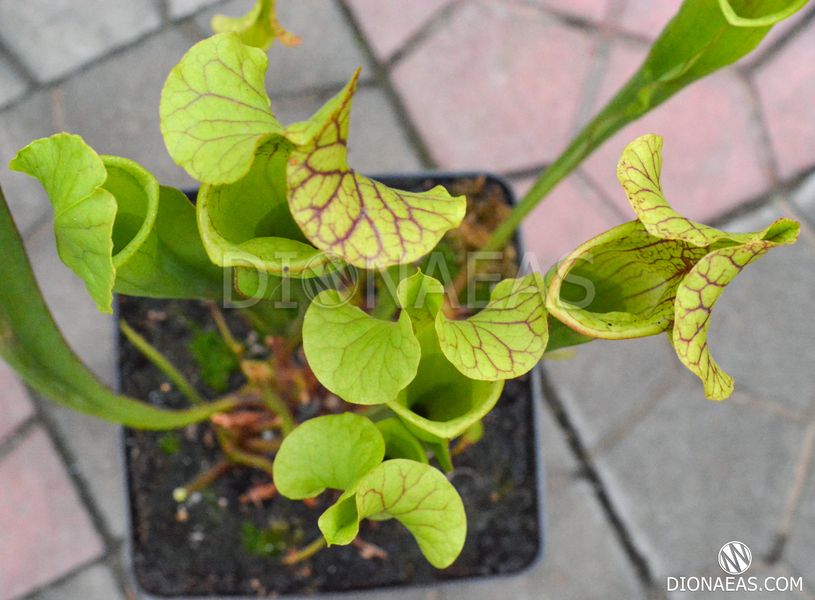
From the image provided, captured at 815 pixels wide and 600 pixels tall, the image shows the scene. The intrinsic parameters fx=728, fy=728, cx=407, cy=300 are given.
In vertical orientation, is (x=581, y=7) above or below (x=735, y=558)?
above

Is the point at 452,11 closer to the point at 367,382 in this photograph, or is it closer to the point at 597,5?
the point at 597,5

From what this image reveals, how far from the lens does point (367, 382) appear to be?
344mm

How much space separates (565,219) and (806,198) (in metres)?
0.32

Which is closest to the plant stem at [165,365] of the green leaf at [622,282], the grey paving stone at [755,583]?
the green leaf at [622,282]

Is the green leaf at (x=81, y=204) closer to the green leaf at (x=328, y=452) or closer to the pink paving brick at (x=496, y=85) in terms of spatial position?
the green leaf at (x=328, y=452)

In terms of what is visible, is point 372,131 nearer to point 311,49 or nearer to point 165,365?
point 311,49

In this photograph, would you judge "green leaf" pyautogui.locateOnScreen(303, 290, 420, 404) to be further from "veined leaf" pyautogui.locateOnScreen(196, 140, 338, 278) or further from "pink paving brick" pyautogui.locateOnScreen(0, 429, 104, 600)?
"pink paving brick" pyautogui.locateOnScreen(0, 429, 104, 600)

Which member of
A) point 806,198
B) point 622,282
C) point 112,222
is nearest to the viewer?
point 112,222

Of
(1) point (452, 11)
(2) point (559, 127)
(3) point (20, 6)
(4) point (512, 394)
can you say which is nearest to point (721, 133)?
(2) point (559, 127)

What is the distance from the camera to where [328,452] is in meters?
0.38

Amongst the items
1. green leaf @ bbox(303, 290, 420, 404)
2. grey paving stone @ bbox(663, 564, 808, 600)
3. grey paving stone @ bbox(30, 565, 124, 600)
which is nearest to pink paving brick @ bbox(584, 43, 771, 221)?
grey paving stone @ bbox(663, 564, 808, 600)

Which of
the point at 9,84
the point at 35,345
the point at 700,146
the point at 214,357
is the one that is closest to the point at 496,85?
the point at 700,146

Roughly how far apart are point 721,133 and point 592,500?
512 mm

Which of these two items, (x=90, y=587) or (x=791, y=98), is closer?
(x=90, y=587)
